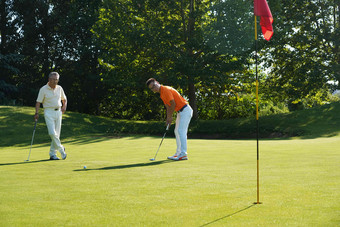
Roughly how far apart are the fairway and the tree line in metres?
21.0

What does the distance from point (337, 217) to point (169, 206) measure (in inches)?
80.5

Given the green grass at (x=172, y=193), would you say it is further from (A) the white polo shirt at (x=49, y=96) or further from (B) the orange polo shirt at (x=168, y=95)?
(A) the white polo shirt at (x=49, y=96)

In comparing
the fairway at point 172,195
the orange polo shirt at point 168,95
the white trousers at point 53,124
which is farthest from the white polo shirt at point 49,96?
the orange polo shirt at point 168,95

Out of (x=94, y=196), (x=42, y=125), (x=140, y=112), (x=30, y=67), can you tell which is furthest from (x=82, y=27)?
(x=94, y=196)

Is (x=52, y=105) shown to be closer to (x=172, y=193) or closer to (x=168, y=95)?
(x=168, y=95)

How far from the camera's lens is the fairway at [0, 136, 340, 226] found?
195 inches

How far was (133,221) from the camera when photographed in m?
4.88

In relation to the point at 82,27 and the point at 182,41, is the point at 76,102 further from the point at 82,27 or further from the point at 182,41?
the point at 182,41

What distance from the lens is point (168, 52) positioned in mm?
30781

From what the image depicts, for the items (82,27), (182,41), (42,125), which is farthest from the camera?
(82,27)

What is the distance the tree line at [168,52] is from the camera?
100 feet

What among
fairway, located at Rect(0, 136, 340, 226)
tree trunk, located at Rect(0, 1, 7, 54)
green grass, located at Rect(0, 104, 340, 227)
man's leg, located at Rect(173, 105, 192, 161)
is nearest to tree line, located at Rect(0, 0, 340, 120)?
tree trunk, located at Rect(0, 1, 7, 54)

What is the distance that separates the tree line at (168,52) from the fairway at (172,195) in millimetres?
20951

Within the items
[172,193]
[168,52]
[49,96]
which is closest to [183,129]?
[49,96]
